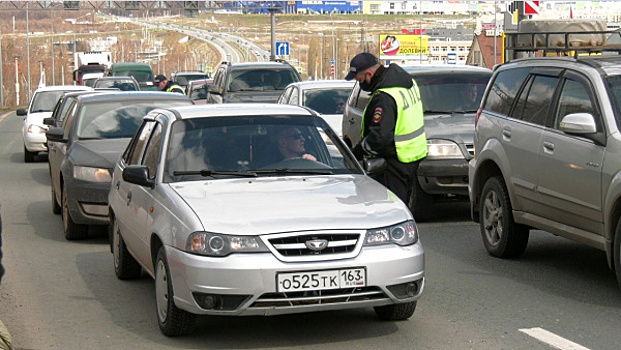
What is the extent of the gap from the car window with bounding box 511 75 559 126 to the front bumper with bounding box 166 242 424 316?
9.61 ft

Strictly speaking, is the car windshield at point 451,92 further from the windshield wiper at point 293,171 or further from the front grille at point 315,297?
the front grille at point 315,297

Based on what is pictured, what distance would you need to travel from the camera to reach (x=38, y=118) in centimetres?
2478

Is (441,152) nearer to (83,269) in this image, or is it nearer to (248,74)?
(83,269)

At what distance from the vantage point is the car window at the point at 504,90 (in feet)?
32.3

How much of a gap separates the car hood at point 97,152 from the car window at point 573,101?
4862 millimetres

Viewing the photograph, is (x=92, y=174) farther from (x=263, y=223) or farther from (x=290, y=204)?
(x=263, y=223)

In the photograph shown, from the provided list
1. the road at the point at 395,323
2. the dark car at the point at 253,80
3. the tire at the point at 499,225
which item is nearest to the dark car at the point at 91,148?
the road at the point at 395,323

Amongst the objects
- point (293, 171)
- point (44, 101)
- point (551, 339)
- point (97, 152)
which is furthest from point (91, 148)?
point (44, 101)

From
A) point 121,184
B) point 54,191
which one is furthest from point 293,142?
point 54,191

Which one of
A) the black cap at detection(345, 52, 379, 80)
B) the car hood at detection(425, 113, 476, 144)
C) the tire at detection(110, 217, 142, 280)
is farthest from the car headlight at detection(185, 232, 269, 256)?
the car hood at detection(425, 113, 476, 144)

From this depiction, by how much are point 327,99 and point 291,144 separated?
33.8ft

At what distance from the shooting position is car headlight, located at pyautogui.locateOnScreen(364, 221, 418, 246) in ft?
22.0

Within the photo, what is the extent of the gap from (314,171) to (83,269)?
307cm

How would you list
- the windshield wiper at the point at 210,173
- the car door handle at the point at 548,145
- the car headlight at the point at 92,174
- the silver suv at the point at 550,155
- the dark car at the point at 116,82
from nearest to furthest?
the windshield wiper at the point at 210,173 → the silver suv at the point at 550,155 → the car door handle at the point at 548,145 → the car headlight at the point at 92,174 → the dark car at the point at 116,82
